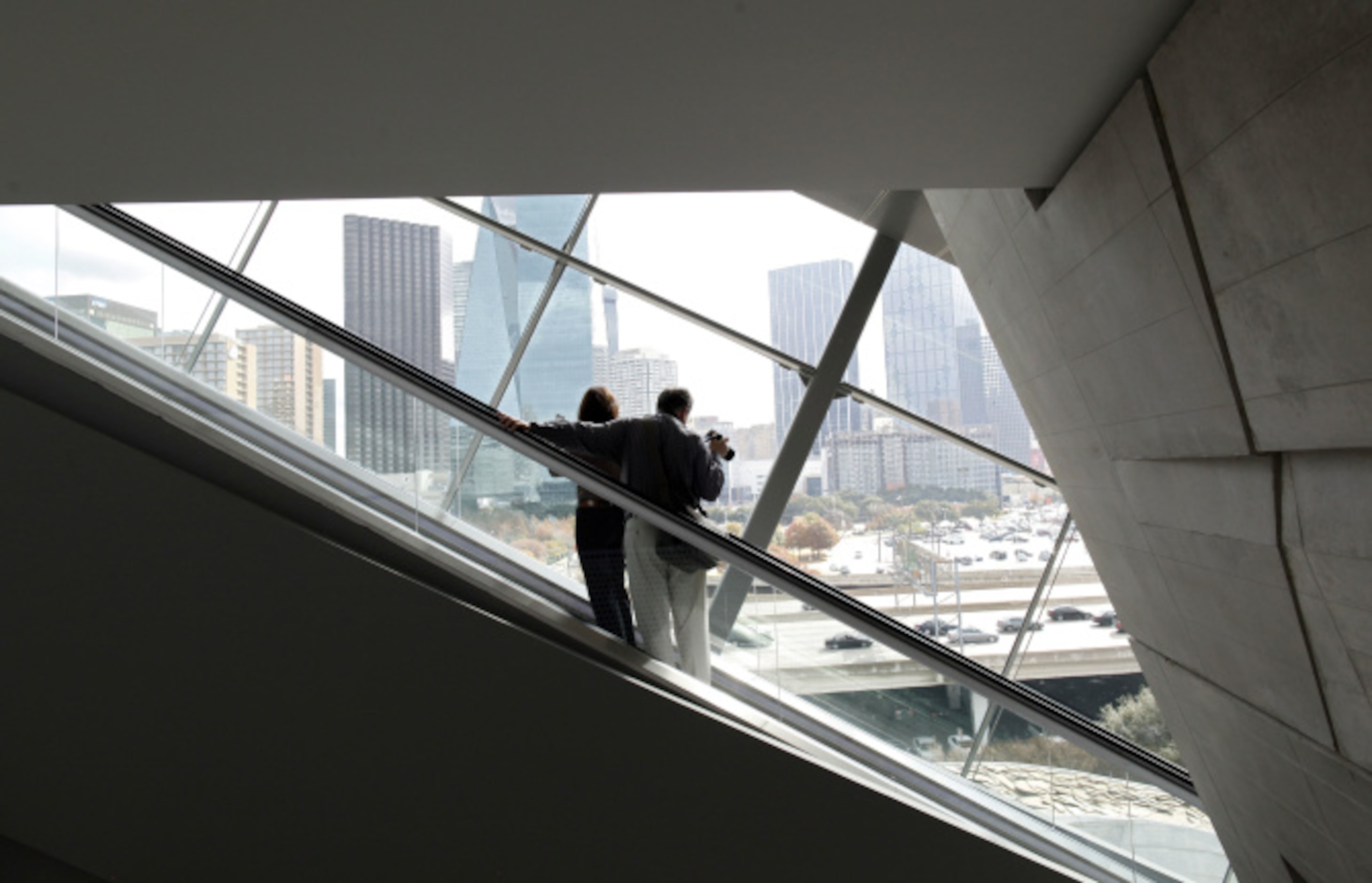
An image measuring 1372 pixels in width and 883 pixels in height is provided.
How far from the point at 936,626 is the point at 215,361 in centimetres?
633

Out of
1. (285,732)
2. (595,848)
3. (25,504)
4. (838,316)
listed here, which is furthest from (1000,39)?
(838,316)

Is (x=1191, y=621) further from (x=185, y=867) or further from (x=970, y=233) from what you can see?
(x=185, y=867)

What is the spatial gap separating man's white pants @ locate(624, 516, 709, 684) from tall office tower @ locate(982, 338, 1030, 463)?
5.28 m

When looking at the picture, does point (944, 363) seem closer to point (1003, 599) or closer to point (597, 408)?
point (1003, 599)

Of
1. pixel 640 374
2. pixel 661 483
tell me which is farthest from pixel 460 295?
pixel 661 483

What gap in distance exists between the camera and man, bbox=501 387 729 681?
11.4 ft

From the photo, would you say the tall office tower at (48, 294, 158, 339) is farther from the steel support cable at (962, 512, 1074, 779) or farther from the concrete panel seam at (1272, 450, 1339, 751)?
the steel support cable at (962, 512, 1074, 779)

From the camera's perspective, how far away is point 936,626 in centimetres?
807

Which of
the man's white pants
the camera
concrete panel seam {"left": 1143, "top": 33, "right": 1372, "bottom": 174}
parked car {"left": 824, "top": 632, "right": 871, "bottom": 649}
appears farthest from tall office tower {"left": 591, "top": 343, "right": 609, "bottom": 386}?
concrete panel seam {"left": 1143, "top": 33, "right": 1372, "bottom": 174}

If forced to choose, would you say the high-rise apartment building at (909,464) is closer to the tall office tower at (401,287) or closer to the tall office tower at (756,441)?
the tall office tower at (756,441)

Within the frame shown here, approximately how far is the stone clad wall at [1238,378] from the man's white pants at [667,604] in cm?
→ 170

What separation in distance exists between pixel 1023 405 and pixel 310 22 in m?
3.53

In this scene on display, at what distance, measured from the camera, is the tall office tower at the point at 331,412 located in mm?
3785

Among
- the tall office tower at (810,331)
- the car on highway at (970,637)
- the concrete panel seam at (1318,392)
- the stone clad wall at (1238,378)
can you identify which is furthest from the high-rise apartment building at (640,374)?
the concrete panel seam at (1318,392)
